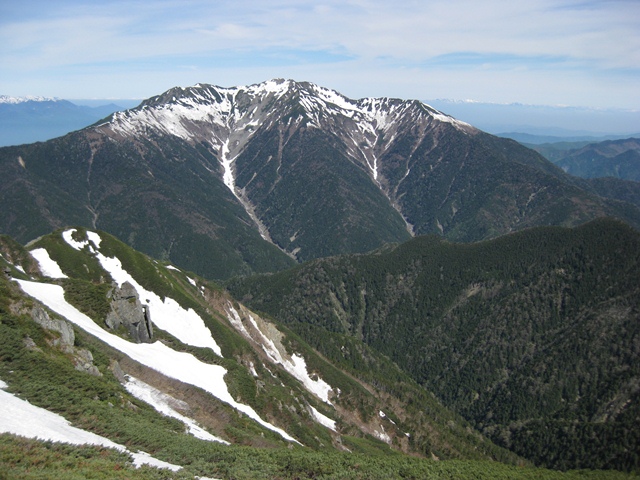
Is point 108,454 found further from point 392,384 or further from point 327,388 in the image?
point 392,384

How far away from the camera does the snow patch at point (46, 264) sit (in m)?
97.8

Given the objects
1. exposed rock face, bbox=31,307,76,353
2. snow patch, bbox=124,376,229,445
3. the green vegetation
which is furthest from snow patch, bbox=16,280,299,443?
the green vegetation

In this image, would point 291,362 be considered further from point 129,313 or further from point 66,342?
point 66,342

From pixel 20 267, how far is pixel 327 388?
85562mm

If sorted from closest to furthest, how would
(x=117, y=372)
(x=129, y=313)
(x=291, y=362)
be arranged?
(x=117, y=372)
(x=129, y=313)
(x=291, y=362)

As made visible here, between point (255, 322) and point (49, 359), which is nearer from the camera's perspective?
point (49, 359)

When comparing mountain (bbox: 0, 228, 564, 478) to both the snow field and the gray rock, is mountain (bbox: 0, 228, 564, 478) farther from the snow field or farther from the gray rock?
the snow field

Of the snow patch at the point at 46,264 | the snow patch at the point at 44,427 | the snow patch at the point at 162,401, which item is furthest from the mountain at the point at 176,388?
the snow patch at the point at 46,264

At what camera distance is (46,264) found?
101062mm

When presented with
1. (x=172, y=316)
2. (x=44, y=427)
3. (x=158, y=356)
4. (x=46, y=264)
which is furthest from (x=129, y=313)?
(x=44, y=427)

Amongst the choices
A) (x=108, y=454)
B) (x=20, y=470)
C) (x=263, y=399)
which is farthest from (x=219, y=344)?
(x=20, y=470)

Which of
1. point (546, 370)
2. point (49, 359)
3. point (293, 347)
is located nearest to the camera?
point (49, 359)

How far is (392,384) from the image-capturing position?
167m

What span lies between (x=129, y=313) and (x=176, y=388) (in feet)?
63.4
